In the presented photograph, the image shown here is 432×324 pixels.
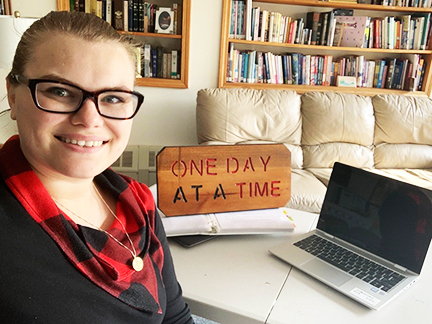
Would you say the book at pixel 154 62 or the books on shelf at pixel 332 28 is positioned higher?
the books on shelf at pixel 332 28

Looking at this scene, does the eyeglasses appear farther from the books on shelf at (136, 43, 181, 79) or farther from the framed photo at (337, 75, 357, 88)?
the framed photo at (337, 75, 357, 88)

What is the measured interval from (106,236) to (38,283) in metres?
0.18

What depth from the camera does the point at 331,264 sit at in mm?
1000

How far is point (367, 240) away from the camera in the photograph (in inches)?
40.5

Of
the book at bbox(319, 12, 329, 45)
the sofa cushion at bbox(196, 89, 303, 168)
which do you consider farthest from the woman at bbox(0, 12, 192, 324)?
the book at bbox(319, 12, 329, 45)

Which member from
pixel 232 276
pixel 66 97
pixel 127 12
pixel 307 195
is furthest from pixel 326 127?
pixel 66 97

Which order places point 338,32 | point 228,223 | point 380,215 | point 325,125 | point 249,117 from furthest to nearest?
point 338,32, point 325,125, point 249,117, point 228,223, point 380,215

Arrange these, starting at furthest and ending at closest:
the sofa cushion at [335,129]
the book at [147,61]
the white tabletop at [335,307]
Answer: the book at [147,61], the sofa cushion at [335,129], the white tabletop at [335,307]

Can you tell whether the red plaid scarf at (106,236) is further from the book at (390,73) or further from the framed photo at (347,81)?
the book at (390,73)

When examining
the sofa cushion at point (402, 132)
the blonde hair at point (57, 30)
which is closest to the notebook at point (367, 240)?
the blonde hair at point (57, 30)

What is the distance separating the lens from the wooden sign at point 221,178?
3.76 ft

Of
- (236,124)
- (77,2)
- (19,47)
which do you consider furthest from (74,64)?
(77,2)

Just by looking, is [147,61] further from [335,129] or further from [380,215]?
[380,215]

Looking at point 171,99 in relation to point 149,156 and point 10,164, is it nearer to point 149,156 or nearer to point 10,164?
point 149,156
